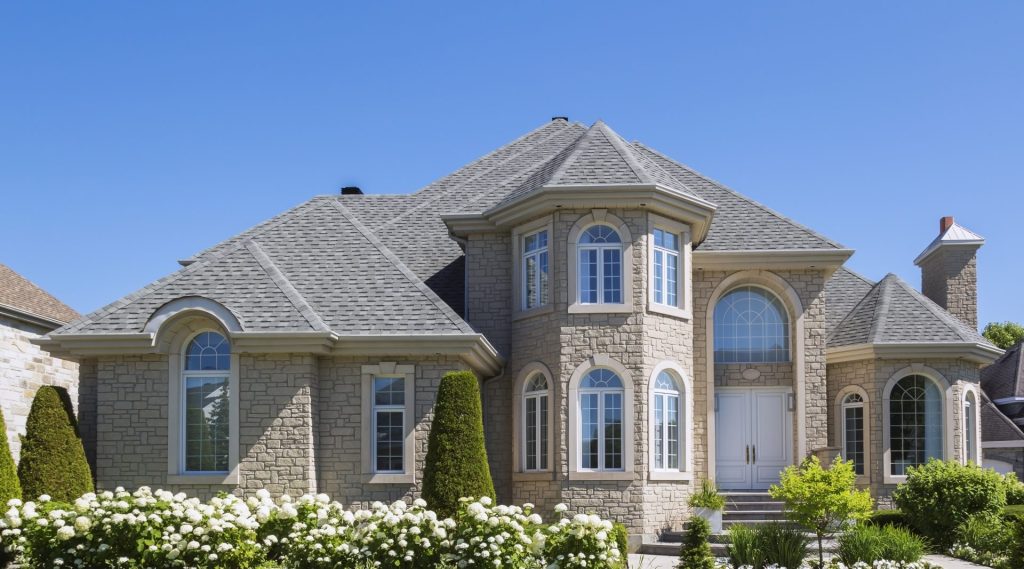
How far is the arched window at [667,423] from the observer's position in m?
20.1

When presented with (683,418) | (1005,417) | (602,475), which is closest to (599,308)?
(683,418)

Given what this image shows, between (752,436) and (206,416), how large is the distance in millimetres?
10816

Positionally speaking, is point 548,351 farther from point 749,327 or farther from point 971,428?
point 971,428

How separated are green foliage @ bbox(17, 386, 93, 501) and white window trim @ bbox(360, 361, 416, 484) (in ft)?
14.4

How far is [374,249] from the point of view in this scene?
2119 cm

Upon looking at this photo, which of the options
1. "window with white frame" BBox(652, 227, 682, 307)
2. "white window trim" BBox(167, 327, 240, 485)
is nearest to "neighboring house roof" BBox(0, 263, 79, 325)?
"white window trim" BBox(167, 327, 240, 485)

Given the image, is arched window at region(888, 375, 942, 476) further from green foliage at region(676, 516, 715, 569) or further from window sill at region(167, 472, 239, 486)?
window sill at region(167, 472, 239, 486)

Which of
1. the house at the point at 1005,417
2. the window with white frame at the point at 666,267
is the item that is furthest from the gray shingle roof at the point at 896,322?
the house at the point at 1005,417

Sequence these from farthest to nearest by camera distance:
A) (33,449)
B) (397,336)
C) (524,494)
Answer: (524,494)
(397,336)
(33,449)

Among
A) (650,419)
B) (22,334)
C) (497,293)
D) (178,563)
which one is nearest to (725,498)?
(650,419)

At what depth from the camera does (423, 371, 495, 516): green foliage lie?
1708 cm

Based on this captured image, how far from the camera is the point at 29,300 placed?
96.7ft

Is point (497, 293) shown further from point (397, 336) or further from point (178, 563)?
point (178, 563)

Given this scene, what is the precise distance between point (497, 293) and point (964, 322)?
1171cm
